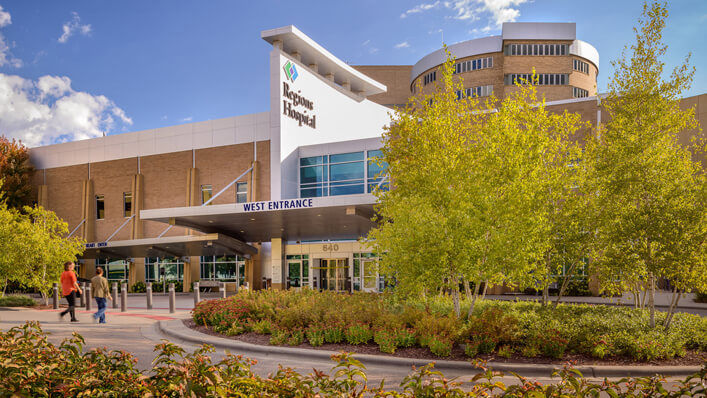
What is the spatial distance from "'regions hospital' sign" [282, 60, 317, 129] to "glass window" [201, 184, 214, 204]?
8361mm

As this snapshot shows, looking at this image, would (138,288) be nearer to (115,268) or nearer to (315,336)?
(115,268)

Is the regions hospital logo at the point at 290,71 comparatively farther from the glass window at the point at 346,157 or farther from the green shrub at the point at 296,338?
the green shrub at the point at 296,338

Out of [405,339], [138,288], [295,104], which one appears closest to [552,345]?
[405,339]

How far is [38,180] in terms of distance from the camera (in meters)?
47.5

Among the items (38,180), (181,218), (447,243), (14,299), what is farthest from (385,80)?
(447,243)

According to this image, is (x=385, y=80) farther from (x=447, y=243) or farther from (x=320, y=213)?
(x=447, y=243)

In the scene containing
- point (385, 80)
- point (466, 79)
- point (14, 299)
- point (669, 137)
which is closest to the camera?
point (669, 137)

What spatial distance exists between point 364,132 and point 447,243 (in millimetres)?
37813

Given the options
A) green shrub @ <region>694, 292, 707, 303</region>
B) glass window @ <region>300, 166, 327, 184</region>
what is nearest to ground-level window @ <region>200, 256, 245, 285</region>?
glass window @ <region>300, 166, 327, 184</region>

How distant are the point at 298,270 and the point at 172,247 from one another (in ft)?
28.4

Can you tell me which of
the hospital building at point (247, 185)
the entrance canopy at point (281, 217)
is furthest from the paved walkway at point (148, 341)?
the hospital building at point (247, 185)

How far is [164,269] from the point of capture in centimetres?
4081

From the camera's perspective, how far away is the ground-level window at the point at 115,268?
42750 mm

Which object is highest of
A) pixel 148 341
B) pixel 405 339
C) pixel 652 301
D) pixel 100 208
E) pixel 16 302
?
pixel 100 208
